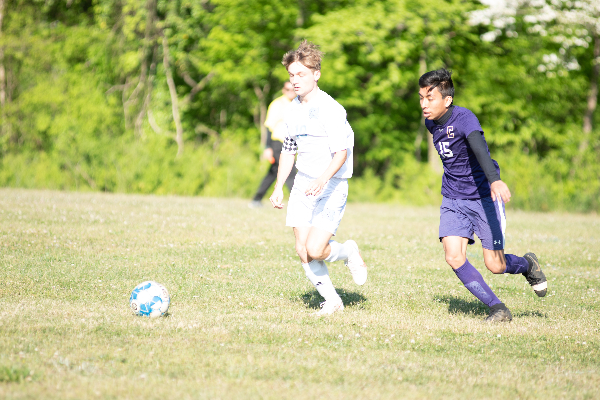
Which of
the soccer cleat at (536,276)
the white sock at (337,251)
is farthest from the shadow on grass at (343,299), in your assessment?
the soccer cleat at (536,276)

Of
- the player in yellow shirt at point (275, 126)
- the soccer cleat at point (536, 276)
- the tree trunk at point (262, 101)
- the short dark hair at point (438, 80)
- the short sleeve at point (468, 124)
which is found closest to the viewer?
the short sleeve at point (468, 124)

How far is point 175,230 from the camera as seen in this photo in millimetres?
10164

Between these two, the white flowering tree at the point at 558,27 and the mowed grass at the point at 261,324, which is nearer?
the mowed grass at the point at 261,324

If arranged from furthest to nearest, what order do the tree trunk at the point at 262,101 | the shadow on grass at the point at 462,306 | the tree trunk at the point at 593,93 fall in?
the tree trunk at the point at 262,101 → the tree trunk at the point at 593,93 → the shadow on grass at the point at 462,306

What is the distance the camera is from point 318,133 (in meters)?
5.52

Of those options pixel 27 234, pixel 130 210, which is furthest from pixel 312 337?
pixel 130 210

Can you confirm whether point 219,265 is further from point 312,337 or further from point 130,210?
point 130,210

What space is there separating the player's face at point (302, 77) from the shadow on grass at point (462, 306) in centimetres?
261

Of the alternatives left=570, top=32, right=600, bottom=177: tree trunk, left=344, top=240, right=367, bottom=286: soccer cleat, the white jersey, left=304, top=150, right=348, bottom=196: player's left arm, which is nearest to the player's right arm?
the white jersey

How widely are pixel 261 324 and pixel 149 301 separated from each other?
970 mm

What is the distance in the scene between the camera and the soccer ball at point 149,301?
5215 millimetres

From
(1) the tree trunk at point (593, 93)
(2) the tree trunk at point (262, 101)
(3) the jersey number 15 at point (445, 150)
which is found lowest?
(2) the tree trunk at point (262, 101)

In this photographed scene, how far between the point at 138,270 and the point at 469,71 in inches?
879

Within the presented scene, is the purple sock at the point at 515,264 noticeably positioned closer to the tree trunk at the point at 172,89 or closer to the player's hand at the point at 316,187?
the player's hand at the point at 316,187
